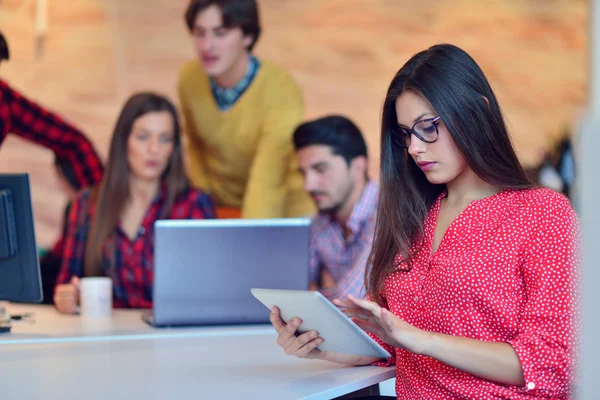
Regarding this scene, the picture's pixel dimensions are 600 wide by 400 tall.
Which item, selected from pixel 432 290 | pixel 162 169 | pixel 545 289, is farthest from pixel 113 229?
pixel 545 289

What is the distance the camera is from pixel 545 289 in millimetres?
1498

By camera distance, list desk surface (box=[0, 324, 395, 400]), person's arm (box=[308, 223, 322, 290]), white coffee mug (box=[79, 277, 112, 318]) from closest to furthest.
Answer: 1. desk surface (box=[0, 324, 395, 400])
2. white coffee mug (box=[79, 277, 112, 318])
3. person's arm (box=[308, 223, 322, 290])

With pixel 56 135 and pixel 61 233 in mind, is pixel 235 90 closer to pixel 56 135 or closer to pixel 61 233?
pixel 56 135

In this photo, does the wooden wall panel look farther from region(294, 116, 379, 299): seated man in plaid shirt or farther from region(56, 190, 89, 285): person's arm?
region(56, 190, 89, 285): person's arm

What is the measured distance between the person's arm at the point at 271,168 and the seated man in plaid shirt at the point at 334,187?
50 cm

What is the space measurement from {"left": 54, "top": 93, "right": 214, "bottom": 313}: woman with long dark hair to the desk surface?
928mm

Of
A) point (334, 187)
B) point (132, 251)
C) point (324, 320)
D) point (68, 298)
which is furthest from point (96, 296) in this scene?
point (324, 320)

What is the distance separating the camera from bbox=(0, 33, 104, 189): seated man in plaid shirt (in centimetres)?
407

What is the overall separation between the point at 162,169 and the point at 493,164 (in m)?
1.87

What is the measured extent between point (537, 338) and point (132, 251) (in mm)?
1962

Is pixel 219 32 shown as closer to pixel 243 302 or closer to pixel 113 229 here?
pixel 113 229

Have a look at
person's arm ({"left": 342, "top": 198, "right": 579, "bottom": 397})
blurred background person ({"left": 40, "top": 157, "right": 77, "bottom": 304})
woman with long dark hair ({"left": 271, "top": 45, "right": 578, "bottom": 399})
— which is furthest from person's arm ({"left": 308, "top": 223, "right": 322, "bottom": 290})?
person's arm ({"left": 342, "top": 198, "right": 579, "bottom": 397})

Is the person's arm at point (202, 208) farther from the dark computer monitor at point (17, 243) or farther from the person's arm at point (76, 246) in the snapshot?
the dark computer monitor at point (17, 243)

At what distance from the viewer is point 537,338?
148cm
